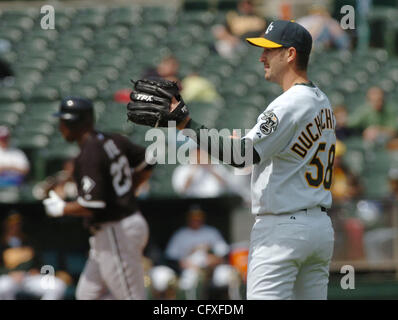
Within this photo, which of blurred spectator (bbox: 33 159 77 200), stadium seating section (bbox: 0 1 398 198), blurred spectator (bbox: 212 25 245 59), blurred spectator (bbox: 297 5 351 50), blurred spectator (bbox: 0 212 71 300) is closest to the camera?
blurred spectator (bbox: 0 212 71 300)

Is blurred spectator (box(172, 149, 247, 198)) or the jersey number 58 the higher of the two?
the jersey number 58

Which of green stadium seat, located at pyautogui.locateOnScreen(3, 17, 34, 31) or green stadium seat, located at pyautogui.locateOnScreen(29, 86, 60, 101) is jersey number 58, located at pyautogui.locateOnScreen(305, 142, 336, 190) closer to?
green stadium seat, located at pyautogui.locateOnScreen(29, 86, 60, 101)

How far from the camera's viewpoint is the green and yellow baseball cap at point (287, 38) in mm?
4117

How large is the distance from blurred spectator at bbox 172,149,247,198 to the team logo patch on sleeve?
4827 mm

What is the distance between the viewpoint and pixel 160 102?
4020 mm

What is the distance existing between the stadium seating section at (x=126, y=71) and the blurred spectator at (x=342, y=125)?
162mm

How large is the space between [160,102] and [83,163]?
1739 millimetres

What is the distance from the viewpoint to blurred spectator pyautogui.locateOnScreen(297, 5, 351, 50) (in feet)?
41.5

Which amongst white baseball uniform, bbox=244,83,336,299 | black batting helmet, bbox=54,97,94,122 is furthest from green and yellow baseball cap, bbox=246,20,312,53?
black batting helmet, bbox=54,97,94,122

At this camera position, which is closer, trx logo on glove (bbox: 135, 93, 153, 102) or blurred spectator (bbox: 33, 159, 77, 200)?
trx logo on glove (bbox: 135, 93, 153, 102)

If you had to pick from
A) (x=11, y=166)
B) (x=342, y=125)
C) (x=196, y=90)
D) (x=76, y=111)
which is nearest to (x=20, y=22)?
(x=196, y=90)

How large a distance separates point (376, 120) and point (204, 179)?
2.79m

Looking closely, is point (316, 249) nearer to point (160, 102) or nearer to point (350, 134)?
point (160, 102)

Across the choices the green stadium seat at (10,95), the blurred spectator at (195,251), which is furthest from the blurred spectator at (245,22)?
the blurred spectator at (195,251)
